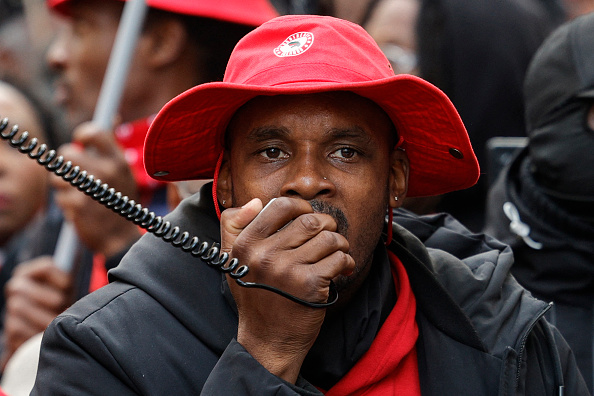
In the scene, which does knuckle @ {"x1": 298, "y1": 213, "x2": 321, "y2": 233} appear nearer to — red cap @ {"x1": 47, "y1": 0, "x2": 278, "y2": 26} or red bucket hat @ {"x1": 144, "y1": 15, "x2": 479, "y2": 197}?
red bucket hat @ {"x1": 144, "y1": 15, "x2": 479, "y2": 197}

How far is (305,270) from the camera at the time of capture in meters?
1.99

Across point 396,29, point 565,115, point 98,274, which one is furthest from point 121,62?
point 565,115

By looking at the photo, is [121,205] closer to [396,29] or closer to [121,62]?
[121,62]

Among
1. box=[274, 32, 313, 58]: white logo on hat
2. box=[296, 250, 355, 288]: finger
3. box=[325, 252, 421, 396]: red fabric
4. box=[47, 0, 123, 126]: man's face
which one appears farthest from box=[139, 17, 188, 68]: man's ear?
box=[296, 250, 355, 288]: finger

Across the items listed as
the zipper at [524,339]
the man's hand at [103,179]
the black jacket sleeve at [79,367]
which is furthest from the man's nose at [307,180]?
the man's hand at [103,179]

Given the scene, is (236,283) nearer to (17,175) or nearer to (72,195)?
(72,195)

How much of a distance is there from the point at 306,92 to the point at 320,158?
20 centimetres

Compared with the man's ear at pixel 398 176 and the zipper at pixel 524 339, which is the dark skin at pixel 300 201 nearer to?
the man's ear at pixel 398 176

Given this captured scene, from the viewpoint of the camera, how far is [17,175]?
195 inches

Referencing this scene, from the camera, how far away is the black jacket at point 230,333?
2145mm

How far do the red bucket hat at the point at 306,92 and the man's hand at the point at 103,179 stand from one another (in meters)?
1.30

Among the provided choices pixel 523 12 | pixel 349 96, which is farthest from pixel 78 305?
pixel 523 12

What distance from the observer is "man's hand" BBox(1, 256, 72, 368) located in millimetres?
4156

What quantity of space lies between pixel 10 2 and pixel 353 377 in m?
6.00
